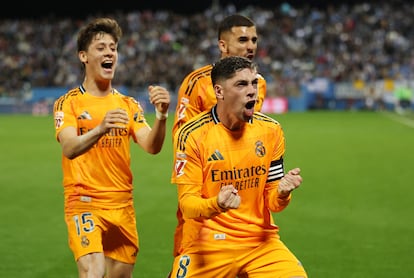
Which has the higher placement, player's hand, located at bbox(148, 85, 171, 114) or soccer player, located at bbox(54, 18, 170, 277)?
player's hand, located at bbox(148, 85, 171, 114)

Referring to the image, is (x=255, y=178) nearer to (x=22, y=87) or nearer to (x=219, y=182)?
(x=219, y=182)

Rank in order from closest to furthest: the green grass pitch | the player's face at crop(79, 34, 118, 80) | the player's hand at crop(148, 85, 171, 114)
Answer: the player's hand at crop(148, 85, 171, 114)
the player's face at crop(79, 34, 118, 80)
the green grass pitch

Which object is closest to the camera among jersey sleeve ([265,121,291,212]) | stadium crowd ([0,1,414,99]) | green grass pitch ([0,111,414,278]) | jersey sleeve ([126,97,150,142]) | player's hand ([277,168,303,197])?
player's hand ([277,168,303,197])

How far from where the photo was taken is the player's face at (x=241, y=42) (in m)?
6.27

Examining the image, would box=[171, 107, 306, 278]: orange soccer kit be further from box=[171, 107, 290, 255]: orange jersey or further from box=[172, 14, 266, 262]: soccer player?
box=[172, 14, 266, 262]: soccer player

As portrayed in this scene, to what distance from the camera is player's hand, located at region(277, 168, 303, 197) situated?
4445 millimetres

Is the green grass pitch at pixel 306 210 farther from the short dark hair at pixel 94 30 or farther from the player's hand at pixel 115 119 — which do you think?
the player's hand at pixel 115 119

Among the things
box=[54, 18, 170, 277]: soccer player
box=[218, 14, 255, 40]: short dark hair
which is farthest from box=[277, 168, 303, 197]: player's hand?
box=[218, 14, 255, 40]: short dark hair

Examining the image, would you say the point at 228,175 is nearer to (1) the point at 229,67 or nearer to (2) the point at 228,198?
(2) the point at 228,198

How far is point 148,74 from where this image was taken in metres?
38.5

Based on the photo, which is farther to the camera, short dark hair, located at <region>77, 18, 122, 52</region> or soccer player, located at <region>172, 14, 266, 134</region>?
soccer player, located at <region>172, 14, 266, 134</region>

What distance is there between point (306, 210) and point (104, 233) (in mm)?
5722

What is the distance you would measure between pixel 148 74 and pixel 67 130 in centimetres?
3342

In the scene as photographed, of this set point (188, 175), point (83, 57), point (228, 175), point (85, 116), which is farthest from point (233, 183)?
point (83, 57)
